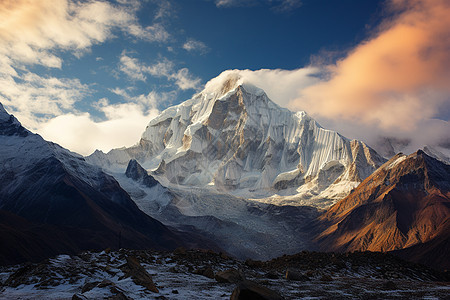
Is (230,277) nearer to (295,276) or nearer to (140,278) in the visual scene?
(140,278)

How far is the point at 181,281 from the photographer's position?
73.6 feet

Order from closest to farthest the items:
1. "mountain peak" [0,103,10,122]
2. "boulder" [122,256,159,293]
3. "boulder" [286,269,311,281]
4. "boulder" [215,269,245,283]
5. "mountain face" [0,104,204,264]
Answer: "boulder" [122,256,159,293], "boulder" [215,269,245,283], "boulder" [286,269,311,281], "mountain face" [0,104,204,264], "mountain peak" [0,103,10,122]

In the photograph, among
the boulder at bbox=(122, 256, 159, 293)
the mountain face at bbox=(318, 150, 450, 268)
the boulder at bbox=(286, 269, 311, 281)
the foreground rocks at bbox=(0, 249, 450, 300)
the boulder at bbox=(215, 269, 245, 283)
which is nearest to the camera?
the foreground rocks at bbox=(0, 249, 450, 300)

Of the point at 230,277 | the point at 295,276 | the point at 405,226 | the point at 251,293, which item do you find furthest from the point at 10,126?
the point at 405,226

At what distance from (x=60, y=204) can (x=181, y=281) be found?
408ft

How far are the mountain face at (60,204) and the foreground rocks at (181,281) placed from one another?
209ft

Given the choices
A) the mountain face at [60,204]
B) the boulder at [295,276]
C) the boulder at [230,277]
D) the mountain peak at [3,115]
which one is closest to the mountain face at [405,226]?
the mountain face at [60,204]

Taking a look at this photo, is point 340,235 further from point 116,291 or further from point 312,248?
point 116,291

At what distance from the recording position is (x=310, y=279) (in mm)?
27219

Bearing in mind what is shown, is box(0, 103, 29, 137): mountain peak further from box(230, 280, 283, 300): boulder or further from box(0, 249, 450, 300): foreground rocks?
box(230, 280, 283, 300): boulder

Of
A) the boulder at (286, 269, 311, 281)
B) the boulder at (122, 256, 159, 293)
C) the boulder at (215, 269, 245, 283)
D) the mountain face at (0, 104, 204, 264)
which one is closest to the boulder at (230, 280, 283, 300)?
the boulder at (122, 256, 159, 293)

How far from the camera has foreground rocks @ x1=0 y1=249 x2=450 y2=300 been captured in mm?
17375

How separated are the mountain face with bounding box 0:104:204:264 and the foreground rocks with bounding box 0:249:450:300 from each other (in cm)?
6371

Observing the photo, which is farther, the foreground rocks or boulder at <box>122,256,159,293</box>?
boulder at <box>122,256,159,293</box>
